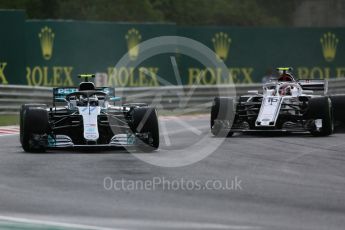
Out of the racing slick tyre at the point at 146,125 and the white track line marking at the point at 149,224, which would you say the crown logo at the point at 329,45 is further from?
the white track line marking at the point at 149,224

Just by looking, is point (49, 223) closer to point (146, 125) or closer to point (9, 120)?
point (146, 125)

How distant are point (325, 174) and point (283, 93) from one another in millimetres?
6811

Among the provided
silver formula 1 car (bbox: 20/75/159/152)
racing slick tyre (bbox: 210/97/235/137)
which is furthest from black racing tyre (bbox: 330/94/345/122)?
silver formula 1 car (bbox: 20/75/159/152)

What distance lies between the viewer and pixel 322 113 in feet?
59.1

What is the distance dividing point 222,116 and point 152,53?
13326 millimetres

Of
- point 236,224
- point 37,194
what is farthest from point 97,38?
point 236,224

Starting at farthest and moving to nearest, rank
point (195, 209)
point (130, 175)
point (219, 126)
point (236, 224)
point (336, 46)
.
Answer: point (336, 46)
point (219, 126)
point (130, 175)
point (195, 209)
point (236, 224)

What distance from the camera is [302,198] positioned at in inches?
397

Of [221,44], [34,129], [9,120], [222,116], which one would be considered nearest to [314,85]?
[222,116]

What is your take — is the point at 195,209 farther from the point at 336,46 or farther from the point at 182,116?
the point at 336,46

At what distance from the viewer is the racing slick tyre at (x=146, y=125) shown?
1496 cm

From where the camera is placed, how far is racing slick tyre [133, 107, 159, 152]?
15.0 metres

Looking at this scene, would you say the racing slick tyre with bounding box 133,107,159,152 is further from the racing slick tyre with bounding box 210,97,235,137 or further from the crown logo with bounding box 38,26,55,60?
the crown logo with bounding box 38,26,55,60

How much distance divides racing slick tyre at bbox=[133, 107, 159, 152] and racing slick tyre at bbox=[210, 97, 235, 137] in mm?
3562
